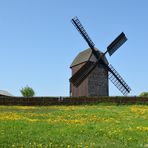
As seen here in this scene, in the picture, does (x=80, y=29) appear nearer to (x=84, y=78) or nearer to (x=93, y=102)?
(x=84, y=78)

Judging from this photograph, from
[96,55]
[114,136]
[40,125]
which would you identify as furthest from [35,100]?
[114,136]

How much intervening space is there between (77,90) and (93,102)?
1531cm

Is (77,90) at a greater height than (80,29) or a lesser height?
lesser

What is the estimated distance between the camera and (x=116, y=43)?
6719cm

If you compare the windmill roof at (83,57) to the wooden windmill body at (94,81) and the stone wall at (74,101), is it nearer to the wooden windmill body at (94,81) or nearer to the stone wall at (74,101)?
the wooden windmill body at (94,81)

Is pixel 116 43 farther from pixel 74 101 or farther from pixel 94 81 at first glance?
pixel 74 101

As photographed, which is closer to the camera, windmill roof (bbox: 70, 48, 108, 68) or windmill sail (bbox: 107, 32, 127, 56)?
windmill sail (bbox: 107, 32, 127, 56)

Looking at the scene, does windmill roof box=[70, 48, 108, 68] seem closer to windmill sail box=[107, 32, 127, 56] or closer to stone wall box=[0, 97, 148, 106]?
windmill sail box=[107, 32, 127, 56]

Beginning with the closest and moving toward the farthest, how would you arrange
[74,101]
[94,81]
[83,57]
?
1. [74,101]
2. [94,81]
3. [83,57]

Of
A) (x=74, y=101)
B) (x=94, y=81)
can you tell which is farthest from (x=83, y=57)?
(x=74, y=101)

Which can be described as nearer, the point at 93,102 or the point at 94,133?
the point at 94,133

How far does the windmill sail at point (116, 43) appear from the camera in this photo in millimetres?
66688

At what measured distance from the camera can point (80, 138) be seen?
18.8 m

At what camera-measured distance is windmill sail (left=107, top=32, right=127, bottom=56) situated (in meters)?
66.7
